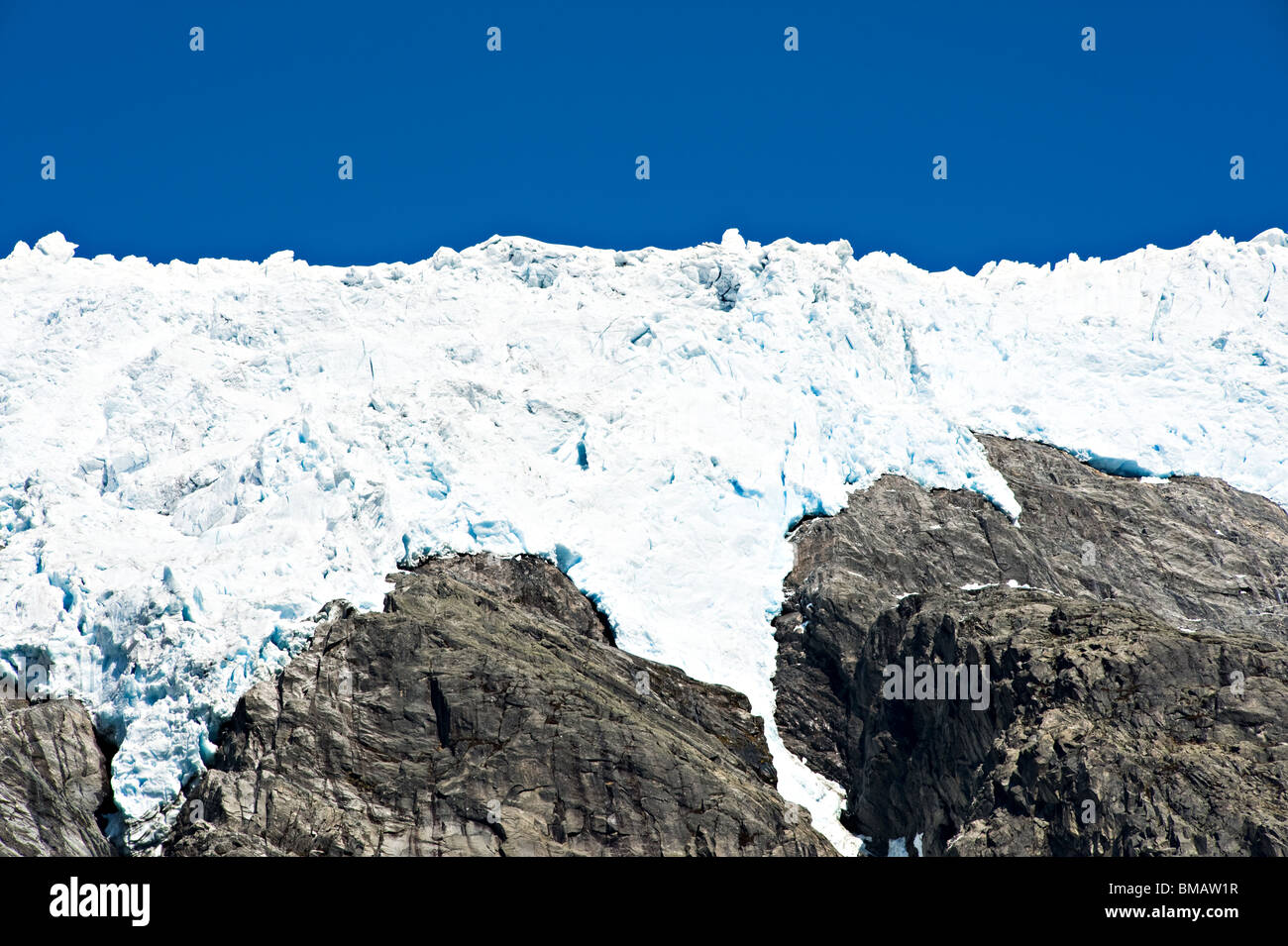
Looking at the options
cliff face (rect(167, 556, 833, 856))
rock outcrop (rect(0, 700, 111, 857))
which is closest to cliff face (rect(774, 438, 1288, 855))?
cliff face (rect(167, 556, 833, 856))

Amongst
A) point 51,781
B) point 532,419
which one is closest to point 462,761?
point 51,781

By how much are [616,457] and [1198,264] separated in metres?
41.4

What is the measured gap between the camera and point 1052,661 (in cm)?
6050

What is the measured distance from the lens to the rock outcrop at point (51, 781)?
52844 mm

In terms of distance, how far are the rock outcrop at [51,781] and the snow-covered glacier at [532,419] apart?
3.18 feet

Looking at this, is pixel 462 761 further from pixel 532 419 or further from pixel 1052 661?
pixel 532 419

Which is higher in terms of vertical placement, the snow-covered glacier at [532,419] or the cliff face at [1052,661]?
the snow-covered glacier at [532,419]

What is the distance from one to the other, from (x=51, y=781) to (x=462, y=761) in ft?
45.7

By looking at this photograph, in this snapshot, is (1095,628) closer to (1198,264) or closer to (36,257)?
(1198,264)

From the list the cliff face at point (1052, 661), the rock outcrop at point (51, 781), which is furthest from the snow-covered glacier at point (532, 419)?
the cliff face at point (1052, 661)

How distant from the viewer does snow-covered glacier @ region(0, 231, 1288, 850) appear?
6197 cm

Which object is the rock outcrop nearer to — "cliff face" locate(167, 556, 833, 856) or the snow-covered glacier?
the snow-covered glacier

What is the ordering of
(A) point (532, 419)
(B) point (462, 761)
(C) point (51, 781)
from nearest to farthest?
(C) point (51, 781) < (B) point (462, 761) < (A) point (532, 419)

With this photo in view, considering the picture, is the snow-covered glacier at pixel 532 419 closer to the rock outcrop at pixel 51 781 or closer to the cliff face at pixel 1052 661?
the rock outcrop at pixel 51 781
